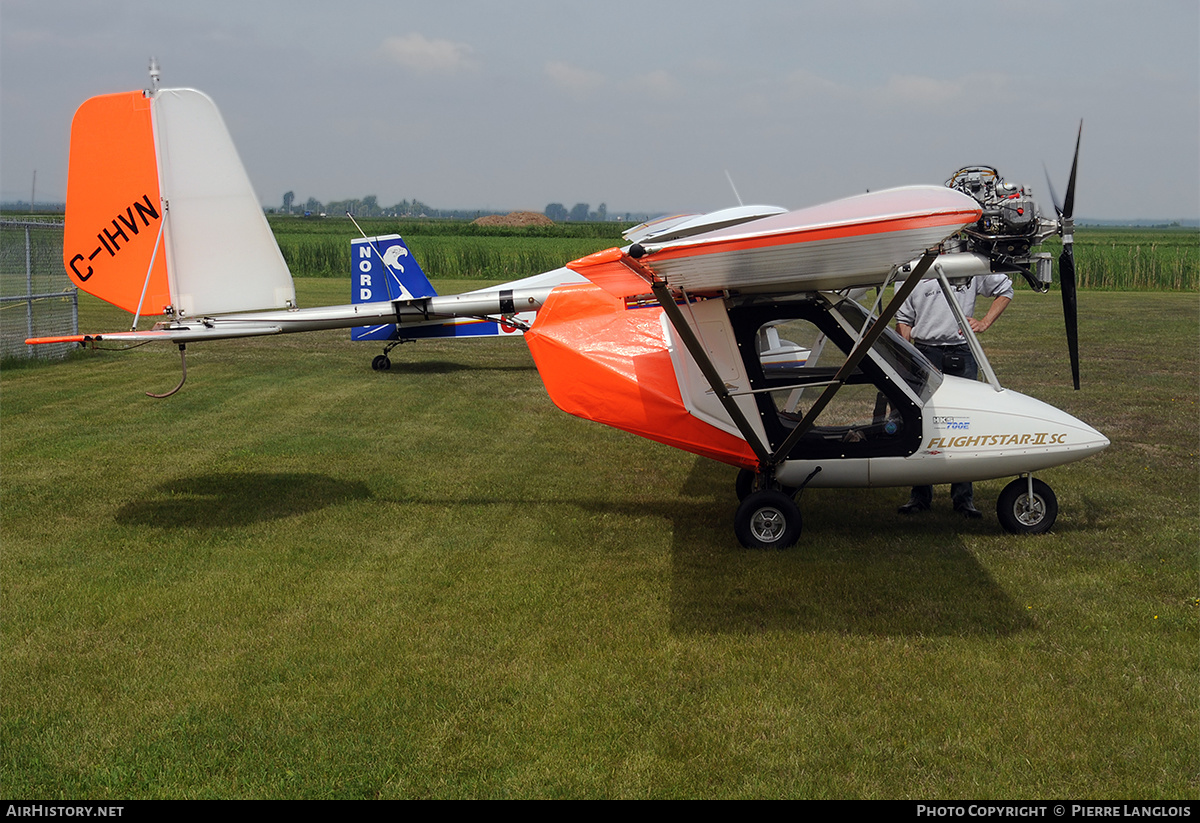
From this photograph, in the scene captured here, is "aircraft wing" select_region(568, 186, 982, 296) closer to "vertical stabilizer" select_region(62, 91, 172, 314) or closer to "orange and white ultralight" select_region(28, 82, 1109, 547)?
"orange and white ultralight" select_region(28, 82, 1109, 547)

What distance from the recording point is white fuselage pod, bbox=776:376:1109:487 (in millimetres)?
6555

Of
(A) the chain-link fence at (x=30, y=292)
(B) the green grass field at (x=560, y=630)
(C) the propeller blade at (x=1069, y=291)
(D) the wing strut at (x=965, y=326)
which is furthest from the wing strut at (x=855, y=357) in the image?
(A) the chain-link fence at (x=30, y=292)

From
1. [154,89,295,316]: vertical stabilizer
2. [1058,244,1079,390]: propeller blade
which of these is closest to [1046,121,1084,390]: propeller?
[1058,244,1079,390]: propeller blade

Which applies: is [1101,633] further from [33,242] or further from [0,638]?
[33,242]

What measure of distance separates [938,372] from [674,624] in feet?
9.81

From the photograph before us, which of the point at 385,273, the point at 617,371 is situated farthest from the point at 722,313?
the point at 385,273

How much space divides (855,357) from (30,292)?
14.8 metres

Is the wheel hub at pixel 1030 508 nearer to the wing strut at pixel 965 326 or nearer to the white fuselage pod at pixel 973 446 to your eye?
the white fuselage pod at pixel 973 446

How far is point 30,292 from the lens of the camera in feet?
50.5

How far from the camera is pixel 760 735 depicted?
421 cm

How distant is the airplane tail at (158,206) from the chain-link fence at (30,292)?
8.97 m

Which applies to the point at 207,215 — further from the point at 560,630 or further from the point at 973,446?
the point at 973,446

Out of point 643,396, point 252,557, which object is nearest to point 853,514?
point 643,396

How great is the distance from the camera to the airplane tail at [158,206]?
7246mm
